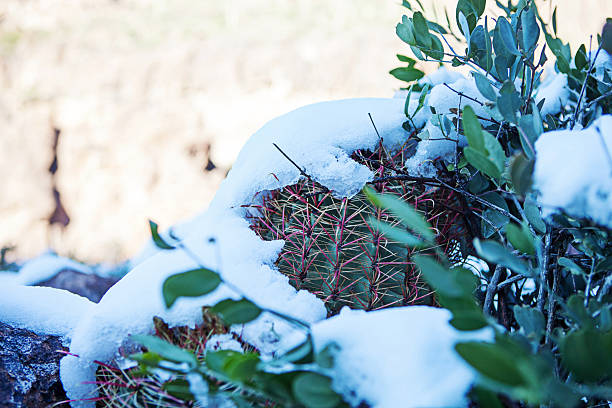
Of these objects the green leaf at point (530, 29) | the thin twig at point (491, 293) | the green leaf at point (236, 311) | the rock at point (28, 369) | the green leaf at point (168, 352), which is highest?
the green leaf at point (530, 29)

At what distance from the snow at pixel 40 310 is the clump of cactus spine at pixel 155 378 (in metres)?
0.17

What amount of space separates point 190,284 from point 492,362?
196 mm

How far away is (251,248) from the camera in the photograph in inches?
23.1

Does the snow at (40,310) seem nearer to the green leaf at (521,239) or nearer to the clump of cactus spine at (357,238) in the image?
Answer: the clump of cactus spine at (357,238)

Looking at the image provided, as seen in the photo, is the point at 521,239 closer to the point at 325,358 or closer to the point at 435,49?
the point at 325,358

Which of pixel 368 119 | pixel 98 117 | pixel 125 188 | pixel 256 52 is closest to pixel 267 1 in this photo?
pixel 256 52

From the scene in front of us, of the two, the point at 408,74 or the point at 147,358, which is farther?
the point at 408,74

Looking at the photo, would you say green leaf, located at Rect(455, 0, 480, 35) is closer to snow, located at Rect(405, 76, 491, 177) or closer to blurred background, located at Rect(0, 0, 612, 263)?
snow, located at Rect(405, 76, 491, 177)

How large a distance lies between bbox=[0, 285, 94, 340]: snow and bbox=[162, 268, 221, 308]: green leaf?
1.38 ft

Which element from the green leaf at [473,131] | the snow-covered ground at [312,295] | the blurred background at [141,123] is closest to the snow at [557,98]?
the snow-covered ground at [312,295]

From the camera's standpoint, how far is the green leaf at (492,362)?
258mm

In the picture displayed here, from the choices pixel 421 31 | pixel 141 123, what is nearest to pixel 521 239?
pixel 421 31

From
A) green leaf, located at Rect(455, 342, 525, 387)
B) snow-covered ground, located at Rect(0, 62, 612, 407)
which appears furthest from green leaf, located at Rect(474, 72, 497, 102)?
green leaf, located at Rect(455, 342, 525, 387)

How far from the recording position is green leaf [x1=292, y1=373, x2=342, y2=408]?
31cm
